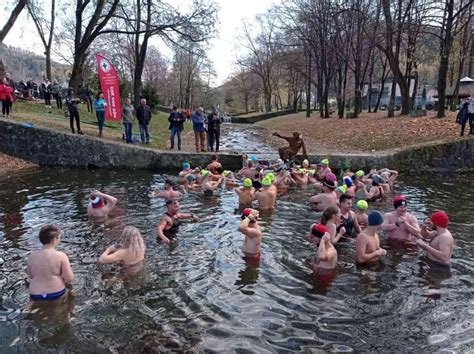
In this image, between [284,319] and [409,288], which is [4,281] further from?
[409,288]

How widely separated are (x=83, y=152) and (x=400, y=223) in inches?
537

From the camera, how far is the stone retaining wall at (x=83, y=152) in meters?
17.6

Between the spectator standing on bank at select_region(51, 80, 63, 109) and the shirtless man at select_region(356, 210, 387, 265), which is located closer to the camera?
the shirtless man at select_region(356, 210, 387, 265)

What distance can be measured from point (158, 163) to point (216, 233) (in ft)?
30.1

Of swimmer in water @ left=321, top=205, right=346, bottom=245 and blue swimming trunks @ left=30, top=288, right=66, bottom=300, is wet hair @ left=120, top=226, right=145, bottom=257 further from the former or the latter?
swimmer in water @ left=321, top=205, right=346, bottom=245

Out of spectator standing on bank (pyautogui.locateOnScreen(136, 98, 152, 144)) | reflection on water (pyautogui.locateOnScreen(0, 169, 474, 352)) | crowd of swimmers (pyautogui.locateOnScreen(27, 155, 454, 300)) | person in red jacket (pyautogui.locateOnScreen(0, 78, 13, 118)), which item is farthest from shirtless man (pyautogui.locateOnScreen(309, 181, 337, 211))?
person in red jacket (pyautogui.locateOnScreen(0, 78, 13, 118))

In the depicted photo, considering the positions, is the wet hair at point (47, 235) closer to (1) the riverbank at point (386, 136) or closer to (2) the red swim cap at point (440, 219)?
(2) the red swim cap at point (440, 219)

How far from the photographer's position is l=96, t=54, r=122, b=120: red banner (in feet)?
65.7

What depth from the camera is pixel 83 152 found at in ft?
58.0

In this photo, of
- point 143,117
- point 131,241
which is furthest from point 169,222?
point 143,117

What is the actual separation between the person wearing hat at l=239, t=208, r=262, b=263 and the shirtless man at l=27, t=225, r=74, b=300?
121 inches

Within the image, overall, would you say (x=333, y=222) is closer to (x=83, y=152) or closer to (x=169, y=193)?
(x=169, y=193)

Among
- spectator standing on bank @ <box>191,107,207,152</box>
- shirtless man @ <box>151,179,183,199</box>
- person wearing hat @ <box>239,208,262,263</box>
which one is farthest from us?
spectator standing on bank @ <box>191,107,207,152</box>

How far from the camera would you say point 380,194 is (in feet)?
40.7
